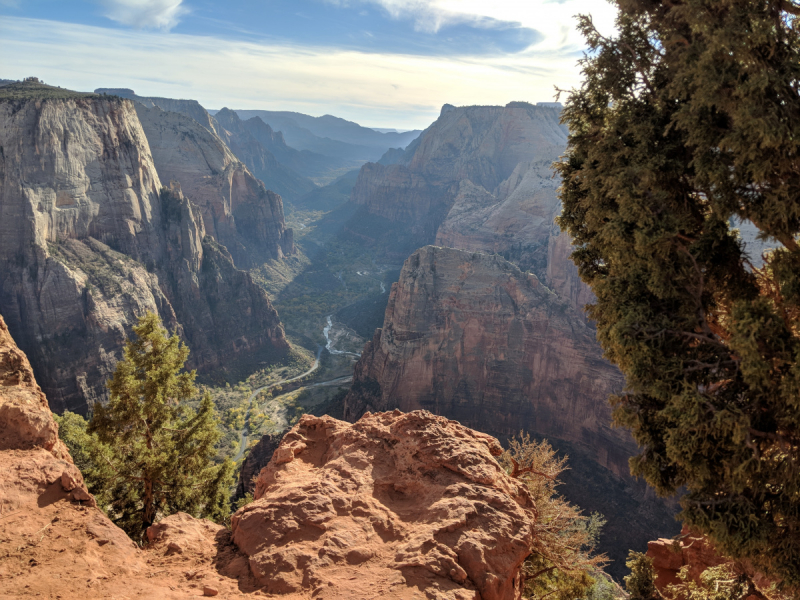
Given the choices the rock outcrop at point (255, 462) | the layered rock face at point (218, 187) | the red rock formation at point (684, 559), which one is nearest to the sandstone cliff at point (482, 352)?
the rock outcrop at point (255, 462)

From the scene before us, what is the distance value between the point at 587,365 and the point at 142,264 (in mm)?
65040

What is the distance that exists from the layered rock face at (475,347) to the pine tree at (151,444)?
123ft

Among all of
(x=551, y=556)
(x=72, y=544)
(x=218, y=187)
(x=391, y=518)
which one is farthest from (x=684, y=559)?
(x=218, y=187)

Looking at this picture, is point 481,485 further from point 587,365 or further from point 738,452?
point 587,365

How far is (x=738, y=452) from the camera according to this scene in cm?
927

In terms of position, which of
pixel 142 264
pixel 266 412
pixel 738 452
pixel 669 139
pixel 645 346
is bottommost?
pixel 266 412

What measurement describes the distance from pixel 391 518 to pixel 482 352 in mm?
48768

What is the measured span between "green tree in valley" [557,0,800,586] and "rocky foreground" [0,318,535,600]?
4.01 metres

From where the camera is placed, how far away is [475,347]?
2295 inches

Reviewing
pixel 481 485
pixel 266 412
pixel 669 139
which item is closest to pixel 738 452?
pixel 481 485

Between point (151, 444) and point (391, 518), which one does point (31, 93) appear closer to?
point (151, 444)

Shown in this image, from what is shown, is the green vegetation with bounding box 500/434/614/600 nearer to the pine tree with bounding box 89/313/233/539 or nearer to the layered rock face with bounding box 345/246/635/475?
the pine tree with bounding box 89/313/233/539

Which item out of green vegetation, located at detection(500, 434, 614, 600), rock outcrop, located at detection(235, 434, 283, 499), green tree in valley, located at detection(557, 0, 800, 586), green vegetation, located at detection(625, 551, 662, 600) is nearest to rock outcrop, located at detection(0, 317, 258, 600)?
green vegetation, located at detection(500, 434, 614, 600)

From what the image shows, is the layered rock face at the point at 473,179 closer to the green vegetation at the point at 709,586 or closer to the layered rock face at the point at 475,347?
the layered rock face at the point at 475,347
